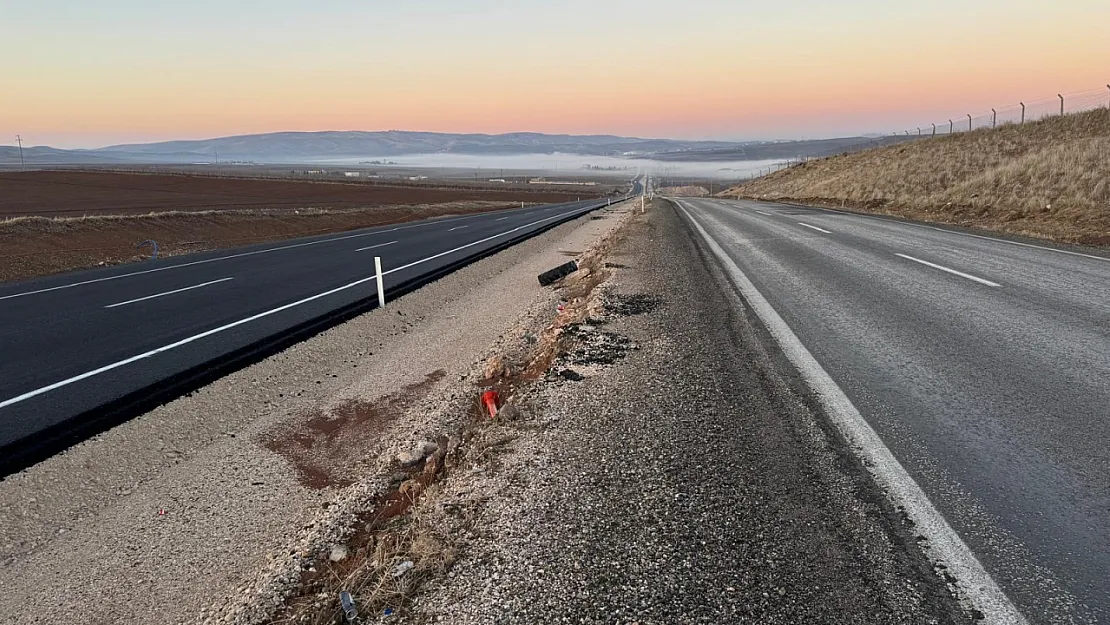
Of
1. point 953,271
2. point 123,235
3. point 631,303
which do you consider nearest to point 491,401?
point 631,303

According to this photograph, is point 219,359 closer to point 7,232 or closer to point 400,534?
point 400,534

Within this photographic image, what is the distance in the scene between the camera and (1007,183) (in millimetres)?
22406

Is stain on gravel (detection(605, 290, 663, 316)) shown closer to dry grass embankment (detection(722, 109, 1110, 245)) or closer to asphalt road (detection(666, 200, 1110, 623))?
asphalt road (detection(666, 200, 1110, 623))

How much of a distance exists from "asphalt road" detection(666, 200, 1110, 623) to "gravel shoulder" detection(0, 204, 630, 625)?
3.46 m

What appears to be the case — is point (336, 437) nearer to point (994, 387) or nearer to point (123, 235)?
point (994, 387)

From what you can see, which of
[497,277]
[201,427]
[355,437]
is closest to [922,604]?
[355,437]

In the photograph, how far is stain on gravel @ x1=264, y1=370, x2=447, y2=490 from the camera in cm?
512

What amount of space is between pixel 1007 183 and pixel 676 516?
2580 cm

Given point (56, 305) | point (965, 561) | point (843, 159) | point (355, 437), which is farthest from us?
point (843, 159)

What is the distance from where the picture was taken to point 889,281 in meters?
8.93

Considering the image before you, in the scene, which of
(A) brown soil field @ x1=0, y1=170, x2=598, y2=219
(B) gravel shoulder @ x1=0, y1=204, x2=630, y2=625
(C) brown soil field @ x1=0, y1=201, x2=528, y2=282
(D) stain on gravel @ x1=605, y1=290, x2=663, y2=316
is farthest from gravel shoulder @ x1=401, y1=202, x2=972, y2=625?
(A) brown soil field @ x1=0, y1=170, x2=598, y2=219

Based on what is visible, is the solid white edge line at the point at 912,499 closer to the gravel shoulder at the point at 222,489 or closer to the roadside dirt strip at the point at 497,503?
the roadside dirt strip at the point at 497,503

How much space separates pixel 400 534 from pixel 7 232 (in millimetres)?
26385

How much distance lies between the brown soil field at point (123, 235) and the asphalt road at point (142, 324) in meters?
3.08
